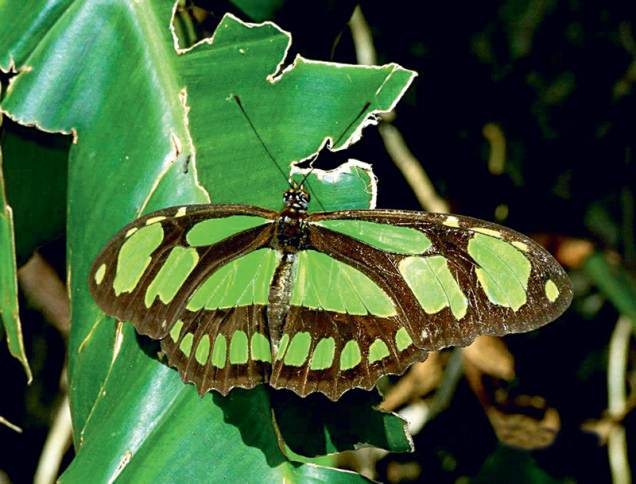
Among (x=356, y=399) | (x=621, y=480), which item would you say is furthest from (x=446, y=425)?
(x=356, y=399)

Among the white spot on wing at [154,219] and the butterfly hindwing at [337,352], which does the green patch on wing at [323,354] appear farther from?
the white spot on wing at [154,219]

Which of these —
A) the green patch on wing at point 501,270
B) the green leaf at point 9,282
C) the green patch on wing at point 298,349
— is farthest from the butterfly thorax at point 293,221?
the green leaf at point 9,282

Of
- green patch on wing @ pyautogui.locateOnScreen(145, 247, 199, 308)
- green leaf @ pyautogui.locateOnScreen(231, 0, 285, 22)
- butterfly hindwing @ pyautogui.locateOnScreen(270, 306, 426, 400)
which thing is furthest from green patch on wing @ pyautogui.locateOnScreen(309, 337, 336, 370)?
green leaf @ pyautogui.locateOnScreen(231, 0, 285, 22)

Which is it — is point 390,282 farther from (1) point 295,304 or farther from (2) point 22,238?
(2) point 22,238

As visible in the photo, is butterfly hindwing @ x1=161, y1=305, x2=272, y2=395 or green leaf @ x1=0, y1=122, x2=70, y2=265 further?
green leaf @ x1=0, y1=122, x2=70, y2=265

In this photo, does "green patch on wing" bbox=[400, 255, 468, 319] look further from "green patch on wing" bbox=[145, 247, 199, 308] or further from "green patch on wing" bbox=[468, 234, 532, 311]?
"green patch on wing" bbox=[145, 247, 199, 308]

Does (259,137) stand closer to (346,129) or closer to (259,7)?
(346,129)
